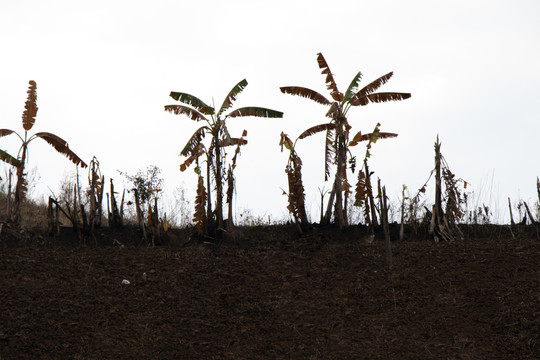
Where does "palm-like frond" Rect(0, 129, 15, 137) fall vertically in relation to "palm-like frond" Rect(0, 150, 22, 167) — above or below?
above

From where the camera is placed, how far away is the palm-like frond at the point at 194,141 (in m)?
13.7

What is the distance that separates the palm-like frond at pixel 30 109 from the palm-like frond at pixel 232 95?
4.58 meters

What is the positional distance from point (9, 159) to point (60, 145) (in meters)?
1.18

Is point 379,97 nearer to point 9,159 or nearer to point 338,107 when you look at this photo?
point 338,107

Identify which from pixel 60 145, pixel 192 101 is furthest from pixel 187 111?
pixel 60 145

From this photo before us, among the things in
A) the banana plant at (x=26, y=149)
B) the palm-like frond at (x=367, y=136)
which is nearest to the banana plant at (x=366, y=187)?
the palm-like frond at (x=367, y=136)

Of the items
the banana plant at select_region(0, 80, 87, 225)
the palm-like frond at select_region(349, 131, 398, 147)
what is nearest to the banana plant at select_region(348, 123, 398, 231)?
the palm-like frond at select_region(349, 131, 398, 147)

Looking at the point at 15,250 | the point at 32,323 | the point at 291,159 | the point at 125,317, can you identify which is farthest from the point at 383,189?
the point at 15,250

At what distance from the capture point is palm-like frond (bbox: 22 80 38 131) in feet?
46.8

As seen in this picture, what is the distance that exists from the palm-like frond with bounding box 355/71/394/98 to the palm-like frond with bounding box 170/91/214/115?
3637mm

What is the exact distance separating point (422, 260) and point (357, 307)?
2207mm

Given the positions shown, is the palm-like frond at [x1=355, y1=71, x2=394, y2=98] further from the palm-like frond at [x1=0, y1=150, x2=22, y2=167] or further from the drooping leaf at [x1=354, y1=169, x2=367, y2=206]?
the palm-like frond at [x1=0, y1=150, x2=22, y2=167]

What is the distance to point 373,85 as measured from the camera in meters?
14.3

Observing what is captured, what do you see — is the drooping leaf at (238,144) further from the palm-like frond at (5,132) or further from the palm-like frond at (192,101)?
the palm-like frond at (5,132)
